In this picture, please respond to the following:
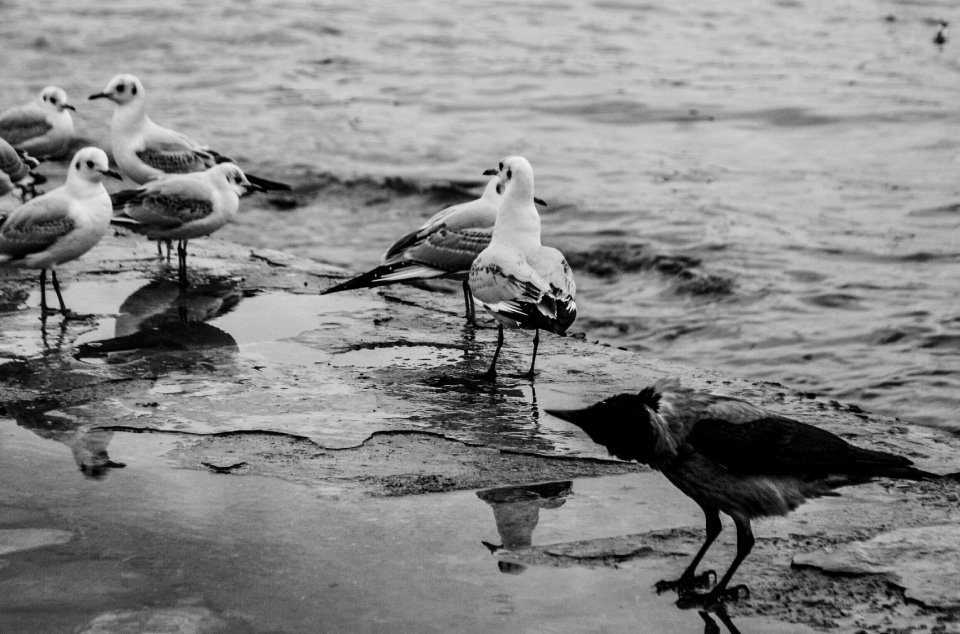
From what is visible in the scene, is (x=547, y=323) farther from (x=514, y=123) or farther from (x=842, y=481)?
(x=514, y=123)

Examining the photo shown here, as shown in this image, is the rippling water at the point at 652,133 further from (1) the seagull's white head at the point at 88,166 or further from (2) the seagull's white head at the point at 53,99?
(1) the seagull's white head at the point at 88,166

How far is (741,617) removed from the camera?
177 inches

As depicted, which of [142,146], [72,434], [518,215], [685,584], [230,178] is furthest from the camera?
[142,146]

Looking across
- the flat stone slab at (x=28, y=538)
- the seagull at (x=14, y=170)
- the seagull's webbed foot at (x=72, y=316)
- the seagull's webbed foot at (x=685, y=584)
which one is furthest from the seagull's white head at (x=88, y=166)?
the seagull's webbed foot at (x=685, y=584)

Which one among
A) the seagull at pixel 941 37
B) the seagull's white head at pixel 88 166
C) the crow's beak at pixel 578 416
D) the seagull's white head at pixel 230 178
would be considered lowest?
the seagull's white head at pixel 230 178

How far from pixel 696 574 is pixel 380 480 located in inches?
60.8

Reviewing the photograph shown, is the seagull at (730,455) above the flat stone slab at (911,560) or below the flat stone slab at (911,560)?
above

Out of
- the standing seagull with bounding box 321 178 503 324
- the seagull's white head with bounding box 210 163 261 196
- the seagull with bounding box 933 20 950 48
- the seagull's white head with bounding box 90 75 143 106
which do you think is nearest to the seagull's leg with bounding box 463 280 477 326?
the standing seagull with bounding box 321 178 503 324

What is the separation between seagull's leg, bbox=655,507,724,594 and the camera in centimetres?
468

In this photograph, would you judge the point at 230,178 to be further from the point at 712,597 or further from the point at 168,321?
the point at 712,597

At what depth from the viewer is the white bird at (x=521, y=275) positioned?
289 inches

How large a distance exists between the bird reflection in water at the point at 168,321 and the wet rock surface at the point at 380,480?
27 mm

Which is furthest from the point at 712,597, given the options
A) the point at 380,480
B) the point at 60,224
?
the point at 60,224

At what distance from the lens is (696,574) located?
4.81m
